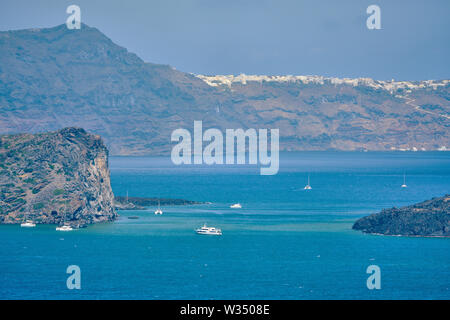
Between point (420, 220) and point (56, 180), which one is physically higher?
point (56, 180)

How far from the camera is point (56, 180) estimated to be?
14150cm

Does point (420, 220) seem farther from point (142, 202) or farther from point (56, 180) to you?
point (142, 202)

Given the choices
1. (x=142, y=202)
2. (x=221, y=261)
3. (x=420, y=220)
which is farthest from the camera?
(x=142, y=202)

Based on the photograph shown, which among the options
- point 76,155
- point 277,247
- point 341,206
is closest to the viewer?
point 277,247

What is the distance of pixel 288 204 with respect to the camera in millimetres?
186375

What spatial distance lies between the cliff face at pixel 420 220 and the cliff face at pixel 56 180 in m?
47.9

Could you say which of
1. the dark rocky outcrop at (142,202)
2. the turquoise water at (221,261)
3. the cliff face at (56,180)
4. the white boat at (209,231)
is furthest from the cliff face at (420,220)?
the dark rocky outcrop at (142,202)

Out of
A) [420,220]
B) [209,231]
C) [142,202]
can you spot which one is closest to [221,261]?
[209,231]

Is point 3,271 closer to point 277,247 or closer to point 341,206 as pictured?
point 277,247

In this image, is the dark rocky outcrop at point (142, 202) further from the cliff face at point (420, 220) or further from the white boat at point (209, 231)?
the cliff face at point (420, 220)

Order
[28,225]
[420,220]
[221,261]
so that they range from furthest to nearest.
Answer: [28,225]
[420,220]
[221,261]

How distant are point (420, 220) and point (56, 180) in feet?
201
